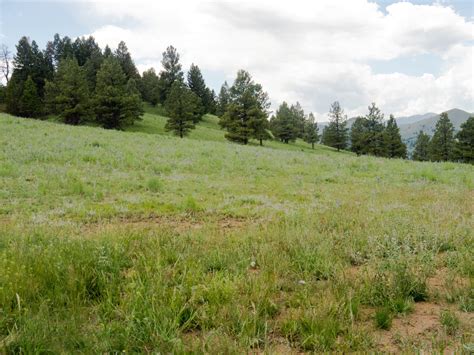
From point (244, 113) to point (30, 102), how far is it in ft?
123

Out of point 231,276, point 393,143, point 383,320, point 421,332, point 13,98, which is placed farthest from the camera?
point 393,143

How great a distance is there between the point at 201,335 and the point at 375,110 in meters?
83.3

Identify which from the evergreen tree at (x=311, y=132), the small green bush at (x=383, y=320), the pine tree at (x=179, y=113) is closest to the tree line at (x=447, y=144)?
the evergreen tree at (x=311, y=132)

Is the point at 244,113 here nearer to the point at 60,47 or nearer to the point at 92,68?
the point at 92,68

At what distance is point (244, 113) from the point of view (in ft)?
180

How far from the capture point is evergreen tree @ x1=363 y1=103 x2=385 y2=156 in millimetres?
77625

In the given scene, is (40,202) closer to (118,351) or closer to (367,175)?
(118,351)

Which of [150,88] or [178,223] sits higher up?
[150,88]

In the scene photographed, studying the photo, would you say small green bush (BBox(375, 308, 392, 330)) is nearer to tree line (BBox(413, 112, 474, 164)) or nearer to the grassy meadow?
the grassy meadow

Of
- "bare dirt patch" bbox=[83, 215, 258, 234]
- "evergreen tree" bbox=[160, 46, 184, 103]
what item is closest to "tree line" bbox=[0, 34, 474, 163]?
"evergreen tree" bbox=[160, 46, 184, 103]

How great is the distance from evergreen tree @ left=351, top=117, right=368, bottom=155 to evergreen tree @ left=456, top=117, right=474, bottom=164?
1910 cm

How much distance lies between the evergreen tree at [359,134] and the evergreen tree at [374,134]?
0.70 metres

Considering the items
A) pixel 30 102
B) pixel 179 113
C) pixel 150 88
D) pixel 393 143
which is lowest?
pixel 393 143

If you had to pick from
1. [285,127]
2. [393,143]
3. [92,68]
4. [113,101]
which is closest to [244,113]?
[113,101]
